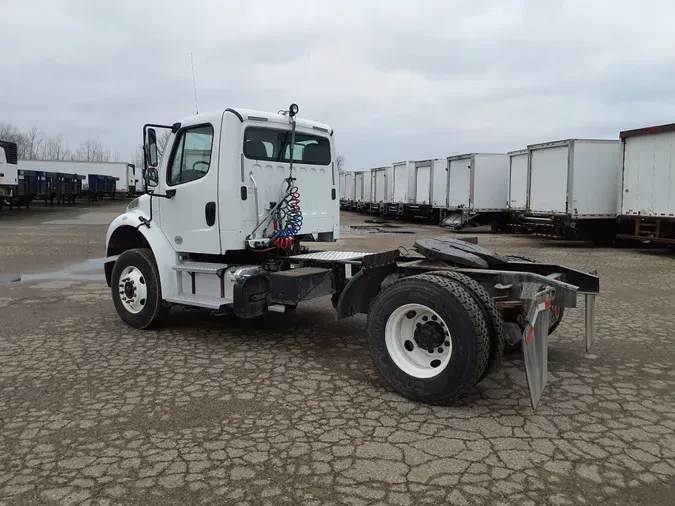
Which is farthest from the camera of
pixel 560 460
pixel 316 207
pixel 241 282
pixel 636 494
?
pixel 316 207

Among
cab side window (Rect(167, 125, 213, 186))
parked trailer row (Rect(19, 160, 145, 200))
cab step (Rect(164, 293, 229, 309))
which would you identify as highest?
parked trailer row (Rect(19, 160, 145, 200))

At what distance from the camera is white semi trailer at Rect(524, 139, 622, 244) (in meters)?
17.3

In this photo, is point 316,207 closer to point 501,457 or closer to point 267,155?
point 267,155

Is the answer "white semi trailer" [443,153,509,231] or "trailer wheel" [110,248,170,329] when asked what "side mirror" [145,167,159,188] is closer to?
"trailer wheel" [110,248,170,329]

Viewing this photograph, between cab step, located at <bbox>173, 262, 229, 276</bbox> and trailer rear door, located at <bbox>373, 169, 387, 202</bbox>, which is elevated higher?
trailer rear door, located at <bbox>373, 169, 387, 202</bbox>

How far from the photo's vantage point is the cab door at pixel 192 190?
241 inches

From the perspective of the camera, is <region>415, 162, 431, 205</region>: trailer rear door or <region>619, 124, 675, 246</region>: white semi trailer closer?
<region>619, 124, 675, 246</region>: white semi trailer

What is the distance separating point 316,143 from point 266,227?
1.47m

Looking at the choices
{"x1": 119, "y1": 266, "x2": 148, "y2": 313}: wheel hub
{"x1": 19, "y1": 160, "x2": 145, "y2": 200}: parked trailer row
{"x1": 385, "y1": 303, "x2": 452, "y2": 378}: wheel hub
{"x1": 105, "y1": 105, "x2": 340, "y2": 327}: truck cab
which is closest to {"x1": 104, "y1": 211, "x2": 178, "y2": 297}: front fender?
{"x1": 105, "y1": 105, "x2": 340, "y2": 327}: truck cab

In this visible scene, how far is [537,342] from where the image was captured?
4219 millimetres

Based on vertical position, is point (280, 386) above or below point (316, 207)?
below

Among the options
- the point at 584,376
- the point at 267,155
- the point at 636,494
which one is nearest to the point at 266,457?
the point at 636,494

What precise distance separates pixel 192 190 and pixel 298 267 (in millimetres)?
1463

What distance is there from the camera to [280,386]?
4895mm
